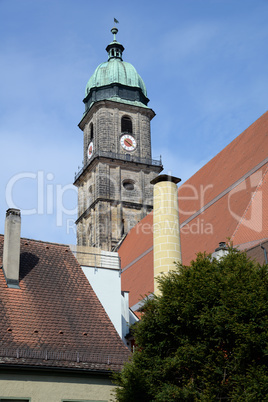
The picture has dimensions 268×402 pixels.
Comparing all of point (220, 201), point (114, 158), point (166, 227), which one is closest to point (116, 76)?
point (114, 158)

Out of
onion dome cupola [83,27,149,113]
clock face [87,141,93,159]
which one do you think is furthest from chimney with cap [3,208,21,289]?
onion dome cupola [83,27,149,113]

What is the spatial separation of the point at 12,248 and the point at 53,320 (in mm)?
2271

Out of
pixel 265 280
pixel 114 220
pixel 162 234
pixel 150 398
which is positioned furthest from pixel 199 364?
pixel 114 220

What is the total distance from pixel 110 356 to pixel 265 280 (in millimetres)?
4274

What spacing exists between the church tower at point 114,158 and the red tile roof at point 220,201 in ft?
29.5

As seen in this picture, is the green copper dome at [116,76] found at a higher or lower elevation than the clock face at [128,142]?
higher

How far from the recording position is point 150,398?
13.7 metres

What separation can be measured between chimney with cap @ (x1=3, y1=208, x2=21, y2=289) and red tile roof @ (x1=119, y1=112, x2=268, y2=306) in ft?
31.6

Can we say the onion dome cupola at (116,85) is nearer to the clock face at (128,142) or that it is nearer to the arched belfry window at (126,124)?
the arched belfry window at (126,124)

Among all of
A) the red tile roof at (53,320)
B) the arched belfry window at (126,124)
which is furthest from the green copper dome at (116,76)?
the red tile roof at (53,320)

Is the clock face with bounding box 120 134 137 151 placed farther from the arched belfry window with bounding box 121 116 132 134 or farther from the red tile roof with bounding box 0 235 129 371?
the red tile roof with bounding box 0 235 129 371

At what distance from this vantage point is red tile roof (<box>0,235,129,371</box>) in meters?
14.1

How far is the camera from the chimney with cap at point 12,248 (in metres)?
15.7

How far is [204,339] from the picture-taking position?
1366 cm
